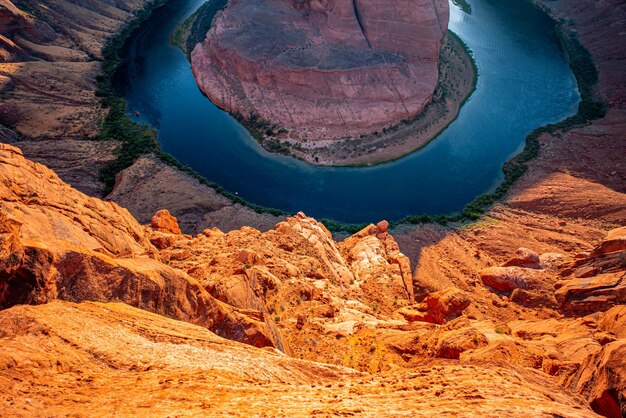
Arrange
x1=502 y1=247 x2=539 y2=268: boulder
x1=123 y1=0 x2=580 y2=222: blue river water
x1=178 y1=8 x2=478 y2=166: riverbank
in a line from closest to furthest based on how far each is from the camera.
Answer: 1. x1=502 y1=247 x2=539 y2=268: boulder
2. x1=123 y1=0 x2=580 y2=222: blue river water
3. x1=178 y1=8 x2=478 y2=166: riverbank

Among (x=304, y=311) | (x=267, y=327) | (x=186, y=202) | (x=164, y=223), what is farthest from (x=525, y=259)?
(x=186, y=202)

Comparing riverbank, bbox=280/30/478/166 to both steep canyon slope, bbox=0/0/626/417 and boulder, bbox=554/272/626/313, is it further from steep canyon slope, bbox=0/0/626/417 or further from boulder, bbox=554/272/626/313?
boulder, bbox=554/272/626/313

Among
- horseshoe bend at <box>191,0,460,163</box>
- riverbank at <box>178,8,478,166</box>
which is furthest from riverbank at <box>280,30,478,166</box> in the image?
horseshoe bend at <box>191,0,460,163</box>

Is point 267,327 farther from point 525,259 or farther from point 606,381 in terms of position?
point 525,259

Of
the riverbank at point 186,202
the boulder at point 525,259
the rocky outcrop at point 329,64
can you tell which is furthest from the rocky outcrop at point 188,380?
the rocky outcrop at point 329,64

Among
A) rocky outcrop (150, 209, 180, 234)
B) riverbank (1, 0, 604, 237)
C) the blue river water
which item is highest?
the blue river water

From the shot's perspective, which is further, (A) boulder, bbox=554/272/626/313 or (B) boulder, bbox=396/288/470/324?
(B) boulder, bbox=396/288/470/324
